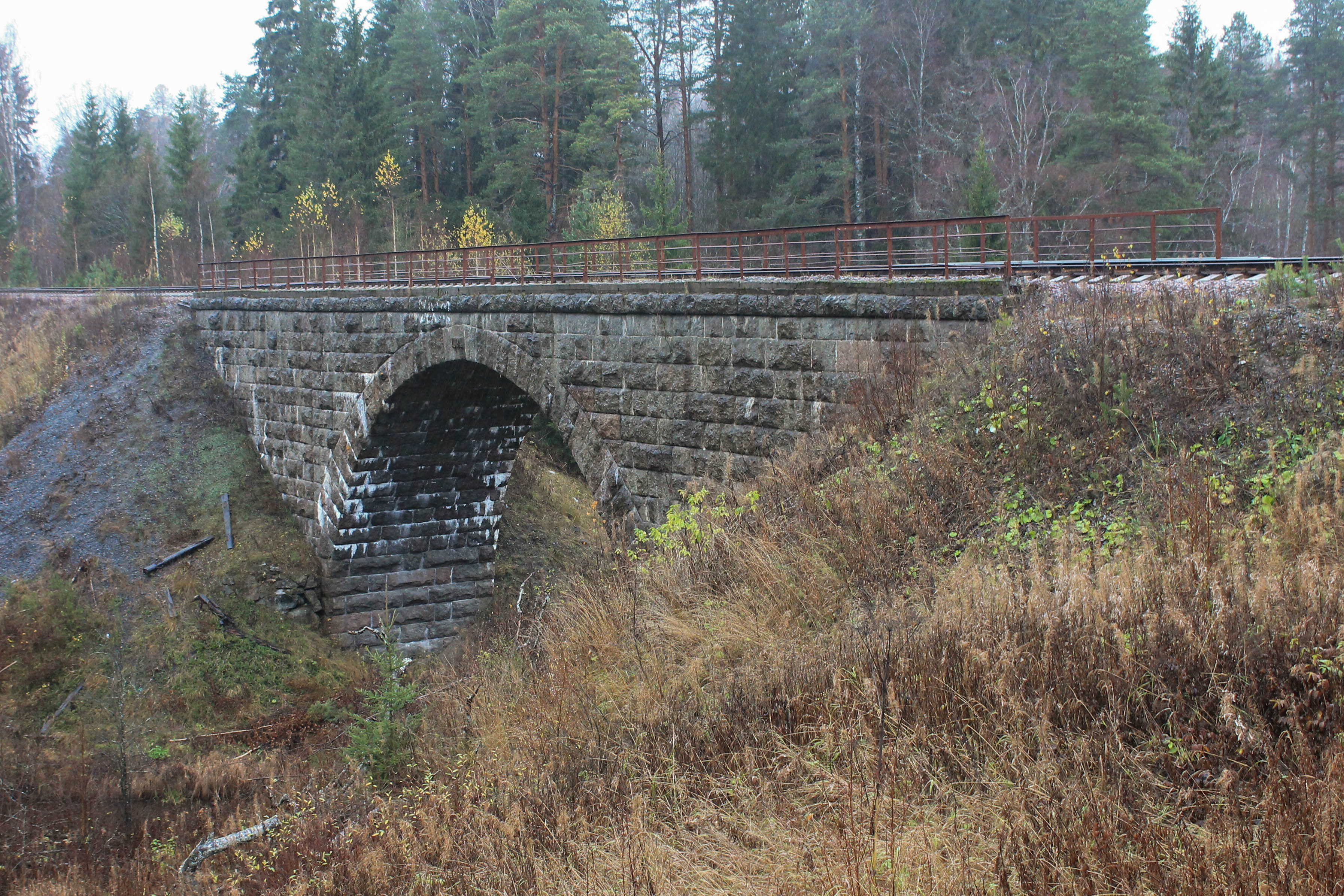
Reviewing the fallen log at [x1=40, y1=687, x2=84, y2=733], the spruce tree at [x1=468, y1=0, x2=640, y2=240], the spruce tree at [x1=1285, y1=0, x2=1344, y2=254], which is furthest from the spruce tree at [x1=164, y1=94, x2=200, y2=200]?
the spruce tree at [x1=1285, y1=0, x2=1344, y2=254]

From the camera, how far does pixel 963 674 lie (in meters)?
4.56

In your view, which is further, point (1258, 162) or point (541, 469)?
point (1258, 162)

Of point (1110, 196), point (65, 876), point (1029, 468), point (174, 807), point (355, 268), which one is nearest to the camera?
point (1029, 468)

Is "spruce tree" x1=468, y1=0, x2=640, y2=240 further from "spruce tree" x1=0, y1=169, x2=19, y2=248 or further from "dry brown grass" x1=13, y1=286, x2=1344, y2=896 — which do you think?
"dry brown grass" x1=13, y1=286, x2=1344, y2=896

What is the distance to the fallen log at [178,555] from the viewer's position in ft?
63.4

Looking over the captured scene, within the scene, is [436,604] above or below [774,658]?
below

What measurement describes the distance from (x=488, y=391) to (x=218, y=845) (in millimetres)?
9567

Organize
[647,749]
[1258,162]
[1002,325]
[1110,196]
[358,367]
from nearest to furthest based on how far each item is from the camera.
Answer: [647,749]
[1002,325]
[358,367]
[1110,196]
[1258,162]

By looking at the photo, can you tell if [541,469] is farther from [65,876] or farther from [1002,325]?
[1002,325]

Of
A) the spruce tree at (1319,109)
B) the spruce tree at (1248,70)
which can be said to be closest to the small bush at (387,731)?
the spruce tree at (1319,109)

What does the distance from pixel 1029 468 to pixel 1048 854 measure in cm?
425

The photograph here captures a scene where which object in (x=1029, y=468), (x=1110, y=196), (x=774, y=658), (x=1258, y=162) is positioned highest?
(x=1258, y=162)

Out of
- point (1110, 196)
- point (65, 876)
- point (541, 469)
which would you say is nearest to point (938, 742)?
point (65, 876)

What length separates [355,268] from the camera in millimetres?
20484
